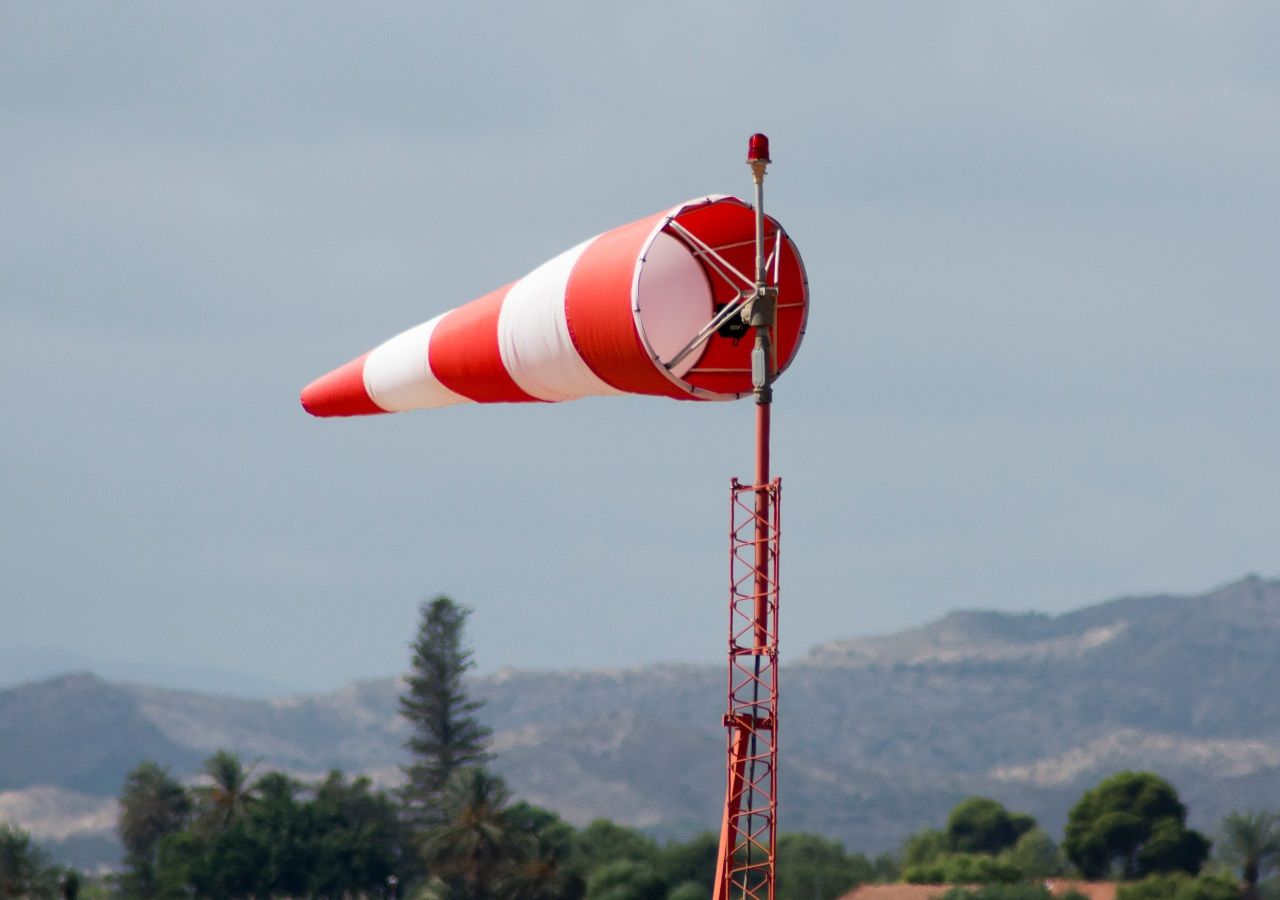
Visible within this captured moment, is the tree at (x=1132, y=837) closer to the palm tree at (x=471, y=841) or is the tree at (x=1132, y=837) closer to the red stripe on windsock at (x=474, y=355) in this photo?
the palm tree at (x=471, y=841)

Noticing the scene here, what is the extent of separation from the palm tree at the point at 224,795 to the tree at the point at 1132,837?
164 feet

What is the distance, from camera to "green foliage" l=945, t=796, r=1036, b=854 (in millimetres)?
159750

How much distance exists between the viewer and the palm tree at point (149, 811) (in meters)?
138

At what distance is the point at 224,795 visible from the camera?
127 m

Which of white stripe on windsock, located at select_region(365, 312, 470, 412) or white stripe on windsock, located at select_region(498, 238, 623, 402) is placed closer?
white stripe on windsock, located at select_region(498, 238, 623, 402)

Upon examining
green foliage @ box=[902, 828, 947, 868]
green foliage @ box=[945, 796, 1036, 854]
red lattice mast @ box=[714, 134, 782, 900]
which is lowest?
red lattice mast @ box=[714, 134, 782, 900]

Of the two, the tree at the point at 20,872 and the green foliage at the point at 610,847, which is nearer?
the tree at the point at 20,872

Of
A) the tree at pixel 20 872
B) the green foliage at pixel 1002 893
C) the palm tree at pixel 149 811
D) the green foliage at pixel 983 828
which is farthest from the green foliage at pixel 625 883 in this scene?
the green foliage at pixel 983 828

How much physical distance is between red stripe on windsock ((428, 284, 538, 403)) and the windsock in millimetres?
19

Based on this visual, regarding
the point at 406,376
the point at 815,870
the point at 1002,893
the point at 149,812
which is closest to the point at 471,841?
the point at 815,870

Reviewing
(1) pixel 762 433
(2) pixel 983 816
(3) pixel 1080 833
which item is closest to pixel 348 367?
(1) pixel 762 433

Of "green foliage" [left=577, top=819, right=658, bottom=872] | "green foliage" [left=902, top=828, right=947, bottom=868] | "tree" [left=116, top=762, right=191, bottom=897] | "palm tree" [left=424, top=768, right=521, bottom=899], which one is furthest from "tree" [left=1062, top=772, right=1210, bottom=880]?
"tree" [left=116, top=762, right=191, bottom=897]

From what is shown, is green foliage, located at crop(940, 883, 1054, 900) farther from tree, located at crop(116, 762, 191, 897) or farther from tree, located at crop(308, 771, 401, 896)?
tree, located at crop(116, 762, 191, 897)

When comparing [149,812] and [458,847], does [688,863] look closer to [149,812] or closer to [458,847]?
[458,847]
